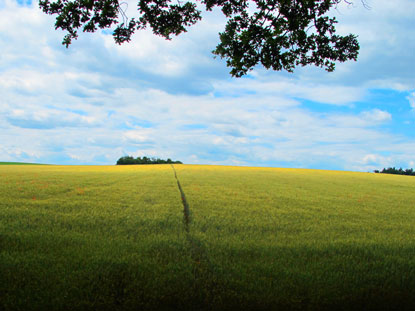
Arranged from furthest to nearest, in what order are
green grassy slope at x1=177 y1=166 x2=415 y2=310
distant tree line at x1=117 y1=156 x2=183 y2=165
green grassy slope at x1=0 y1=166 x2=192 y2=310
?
distant tree line at x1=117 y1=156 x2=183 y2=165
green grassy slope at x1=177 y1=166 x2=415 y2=310
green grassy slope at x1=0 y1=166 x2=192 y2=310

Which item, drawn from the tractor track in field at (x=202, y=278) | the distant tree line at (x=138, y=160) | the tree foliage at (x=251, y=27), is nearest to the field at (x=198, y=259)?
the tractor track in field at (x=202, y=278)

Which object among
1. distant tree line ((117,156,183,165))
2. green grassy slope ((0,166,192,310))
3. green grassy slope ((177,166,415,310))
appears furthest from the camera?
distant tree line ((117,156,183,165))

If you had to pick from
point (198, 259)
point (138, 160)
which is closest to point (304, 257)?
point (198, 259)

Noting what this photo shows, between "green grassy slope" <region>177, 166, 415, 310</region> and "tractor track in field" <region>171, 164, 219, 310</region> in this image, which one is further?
"green grassy slope" <region>177, 166, 415, 310</region>

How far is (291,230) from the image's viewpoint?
8836 millimetres

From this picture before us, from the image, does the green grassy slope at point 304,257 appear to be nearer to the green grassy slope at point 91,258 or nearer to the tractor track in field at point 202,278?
the tractor track in field at point 202,278

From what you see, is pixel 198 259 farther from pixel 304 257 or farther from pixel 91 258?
pixel 304 257

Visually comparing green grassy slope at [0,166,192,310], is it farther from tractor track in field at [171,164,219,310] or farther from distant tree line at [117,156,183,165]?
distant tree line at [117,156,183,165]

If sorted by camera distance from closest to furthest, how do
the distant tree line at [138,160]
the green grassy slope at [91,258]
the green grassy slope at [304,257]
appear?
the green grassy slope at [91,258] < the green grassy slope at [304,257] < the distant tree line at [138,160]

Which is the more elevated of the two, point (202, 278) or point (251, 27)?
point (251, 27)

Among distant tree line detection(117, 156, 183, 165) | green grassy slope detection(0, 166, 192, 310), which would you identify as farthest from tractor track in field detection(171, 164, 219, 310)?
distant tree line detection(117, 156, 183, 165)

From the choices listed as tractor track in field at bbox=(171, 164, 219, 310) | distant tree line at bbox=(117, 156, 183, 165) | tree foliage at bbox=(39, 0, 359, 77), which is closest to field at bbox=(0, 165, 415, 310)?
tractor track in field at bbox=(171, 164, 219, 310)

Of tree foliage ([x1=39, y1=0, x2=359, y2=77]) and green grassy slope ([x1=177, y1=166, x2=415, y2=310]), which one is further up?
tree foliage ([x1=39, y1=0, x2=359, y2=77])

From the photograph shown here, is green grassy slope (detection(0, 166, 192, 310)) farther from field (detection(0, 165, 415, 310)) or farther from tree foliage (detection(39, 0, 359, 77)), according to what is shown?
tree foliage (detection(39, 0, 359, 77))
